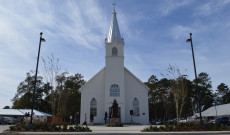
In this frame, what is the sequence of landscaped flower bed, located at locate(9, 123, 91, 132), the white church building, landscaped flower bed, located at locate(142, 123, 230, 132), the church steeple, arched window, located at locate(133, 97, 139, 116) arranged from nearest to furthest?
1. landscaped flower bed, located at locate(9, 123, 91, 132)
2. landscaped flower bed, located at locate(142, 123, 230, 132)
3. the white church building
4. arched window, located at locate(133, 97, 139, 116)
5. the church steeple

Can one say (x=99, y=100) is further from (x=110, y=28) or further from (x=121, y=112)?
(x=110, y=28)

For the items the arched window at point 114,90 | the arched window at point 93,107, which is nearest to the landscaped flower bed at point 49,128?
the arched window at point 114,90

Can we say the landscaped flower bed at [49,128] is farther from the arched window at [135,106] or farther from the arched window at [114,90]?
the arched window at [135,106]

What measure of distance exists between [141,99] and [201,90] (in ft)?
131

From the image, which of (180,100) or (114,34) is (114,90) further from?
(180,100)

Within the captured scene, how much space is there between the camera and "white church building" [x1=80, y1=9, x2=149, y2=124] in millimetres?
30234

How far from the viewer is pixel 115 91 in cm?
3056

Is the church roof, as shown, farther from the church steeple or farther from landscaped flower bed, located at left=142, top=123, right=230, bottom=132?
landscaped flower bed, located at left=142, top=123, right=230, bottom=132

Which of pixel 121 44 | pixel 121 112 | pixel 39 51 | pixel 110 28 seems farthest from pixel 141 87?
pixel 39 51

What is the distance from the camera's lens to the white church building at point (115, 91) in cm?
3023

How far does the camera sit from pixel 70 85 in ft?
163

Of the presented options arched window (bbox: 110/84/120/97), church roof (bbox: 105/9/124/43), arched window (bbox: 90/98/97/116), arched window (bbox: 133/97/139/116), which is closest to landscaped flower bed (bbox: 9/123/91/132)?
arched window (bbox: 110/84/120/97)

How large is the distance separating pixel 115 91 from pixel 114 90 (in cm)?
22

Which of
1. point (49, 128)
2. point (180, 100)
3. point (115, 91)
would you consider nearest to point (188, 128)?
point (49, 128)
